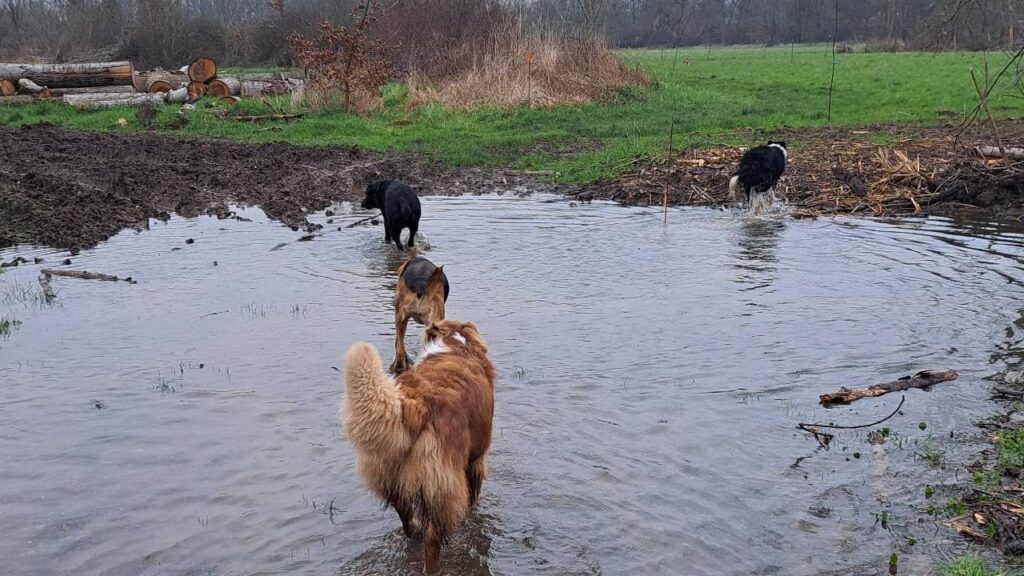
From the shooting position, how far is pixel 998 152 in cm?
1362

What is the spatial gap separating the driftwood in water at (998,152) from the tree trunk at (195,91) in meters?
21.9

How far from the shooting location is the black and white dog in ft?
41.9

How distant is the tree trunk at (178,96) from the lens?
25.8m

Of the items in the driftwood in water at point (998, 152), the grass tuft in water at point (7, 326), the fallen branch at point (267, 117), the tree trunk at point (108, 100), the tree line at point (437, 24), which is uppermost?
the tree line at point (437, 24)

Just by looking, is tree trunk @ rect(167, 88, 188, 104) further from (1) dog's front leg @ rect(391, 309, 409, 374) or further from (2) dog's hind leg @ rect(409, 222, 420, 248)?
(1) dog's front leg @ rect(391, 309, 409, 374)

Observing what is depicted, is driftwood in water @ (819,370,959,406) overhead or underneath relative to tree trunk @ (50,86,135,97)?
underneath

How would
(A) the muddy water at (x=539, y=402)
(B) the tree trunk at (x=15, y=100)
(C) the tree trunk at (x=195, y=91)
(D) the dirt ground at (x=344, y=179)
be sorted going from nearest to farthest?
(A) the muddy water at (x=539, y=402), (D) the dirt ground at (x=344, y=179), (B) the tree trunk at (x=15, y=100), (C) the tree trunk at (x=195, y=91)

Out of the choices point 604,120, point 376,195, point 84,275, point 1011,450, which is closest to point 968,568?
point 1011,450

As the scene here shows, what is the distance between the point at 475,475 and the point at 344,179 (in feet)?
37.1

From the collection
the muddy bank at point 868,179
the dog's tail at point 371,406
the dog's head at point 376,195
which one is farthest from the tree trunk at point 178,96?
the dog's tail at point 371,406

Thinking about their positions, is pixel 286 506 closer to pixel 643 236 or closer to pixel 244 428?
pixel 244 428

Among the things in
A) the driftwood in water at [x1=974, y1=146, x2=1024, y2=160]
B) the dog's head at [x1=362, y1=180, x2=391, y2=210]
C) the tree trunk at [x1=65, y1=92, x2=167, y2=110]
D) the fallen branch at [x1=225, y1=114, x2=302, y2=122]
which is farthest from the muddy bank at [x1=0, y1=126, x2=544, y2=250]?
the driftwood in water at [x1=974, y1=146, x2=1024, y2=160]

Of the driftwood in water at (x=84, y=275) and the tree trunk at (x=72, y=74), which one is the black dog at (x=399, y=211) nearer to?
the driftwood in water at (x=84, y=275)

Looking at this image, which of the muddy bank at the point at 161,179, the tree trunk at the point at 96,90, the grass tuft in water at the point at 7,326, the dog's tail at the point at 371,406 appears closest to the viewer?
the dog's tail at the point at 371,406
